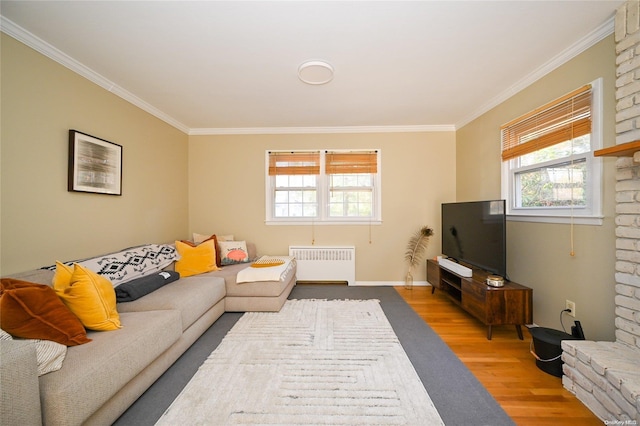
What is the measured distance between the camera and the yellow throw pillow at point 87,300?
59.7 inches

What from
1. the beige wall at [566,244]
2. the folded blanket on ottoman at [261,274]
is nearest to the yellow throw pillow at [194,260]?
the folded blanket on ottoman at [261,274]

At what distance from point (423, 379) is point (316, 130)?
351 cm

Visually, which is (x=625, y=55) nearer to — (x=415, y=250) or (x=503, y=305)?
(x=503, y=305)

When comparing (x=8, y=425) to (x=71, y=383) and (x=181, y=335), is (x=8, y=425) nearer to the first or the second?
(x=71, y=383)

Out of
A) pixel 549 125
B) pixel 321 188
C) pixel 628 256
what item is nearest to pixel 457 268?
pixel 628 256

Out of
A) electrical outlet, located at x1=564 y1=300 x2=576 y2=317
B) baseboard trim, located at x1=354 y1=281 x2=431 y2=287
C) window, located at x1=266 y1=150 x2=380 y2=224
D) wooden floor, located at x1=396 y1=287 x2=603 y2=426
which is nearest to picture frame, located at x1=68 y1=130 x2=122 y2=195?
window, located at x1=266 y1=150 x2=380 y2=224

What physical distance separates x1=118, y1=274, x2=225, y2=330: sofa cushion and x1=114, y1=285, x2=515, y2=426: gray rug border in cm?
28

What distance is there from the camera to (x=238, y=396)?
5.07ft

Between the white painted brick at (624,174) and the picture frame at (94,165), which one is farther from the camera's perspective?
the picture frame at (94,165)

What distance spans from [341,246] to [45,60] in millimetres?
3792

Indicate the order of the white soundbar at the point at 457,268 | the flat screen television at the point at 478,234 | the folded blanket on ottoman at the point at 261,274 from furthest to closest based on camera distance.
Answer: the folded blanket on ottoman at the point at 261,274 < the white soundbar at the point at 457,268 < the flat screen television at the point at 478,234

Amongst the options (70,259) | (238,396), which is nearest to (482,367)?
(238,396)

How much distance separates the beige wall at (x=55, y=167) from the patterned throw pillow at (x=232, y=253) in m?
0.97

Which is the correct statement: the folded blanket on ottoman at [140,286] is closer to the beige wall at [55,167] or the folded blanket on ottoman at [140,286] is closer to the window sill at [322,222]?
the beige wall at [55,167]
